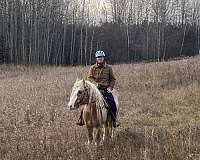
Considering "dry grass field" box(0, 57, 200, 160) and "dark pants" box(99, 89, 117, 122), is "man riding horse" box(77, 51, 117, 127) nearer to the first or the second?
"dark pants" box(99, 89, 117, 122)

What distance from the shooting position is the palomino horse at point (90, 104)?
853cm

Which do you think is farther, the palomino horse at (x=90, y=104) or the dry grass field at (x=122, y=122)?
the palomino horse at (x=90, y=104)

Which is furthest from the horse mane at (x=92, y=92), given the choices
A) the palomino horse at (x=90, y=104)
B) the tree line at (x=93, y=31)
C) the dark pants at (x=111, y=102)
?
the tree line at (x=93, y=31)

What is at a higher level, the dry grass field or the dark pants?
the dark pants

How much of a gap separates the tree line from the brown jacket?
37961 mm

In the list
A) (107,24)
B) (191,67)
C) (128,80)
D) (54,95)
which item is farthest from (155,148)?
(107,24)

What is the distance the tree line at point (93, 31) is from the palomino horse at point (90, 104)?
38.8 m

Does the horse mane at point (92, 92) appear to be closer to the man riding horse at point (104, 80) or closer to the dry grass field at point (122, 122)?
the man riding horse at point (104, 80)

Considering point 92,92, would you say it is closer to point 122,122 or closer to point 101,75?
point 101,75

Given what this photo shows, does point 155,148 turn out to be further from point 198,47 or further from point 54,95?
point 198,47

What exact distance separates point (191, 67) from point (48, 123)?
48.7 ft

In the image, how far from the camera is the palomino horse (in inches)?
336

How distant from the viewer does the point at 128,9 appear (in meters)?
70.8

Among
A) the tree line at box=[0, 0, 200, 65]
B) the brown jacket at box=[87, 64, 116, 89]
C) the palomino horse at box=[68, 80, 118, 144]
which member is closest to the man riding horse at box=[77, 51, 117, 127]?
the brown jacket at box=[87, 64, 116, 89]
